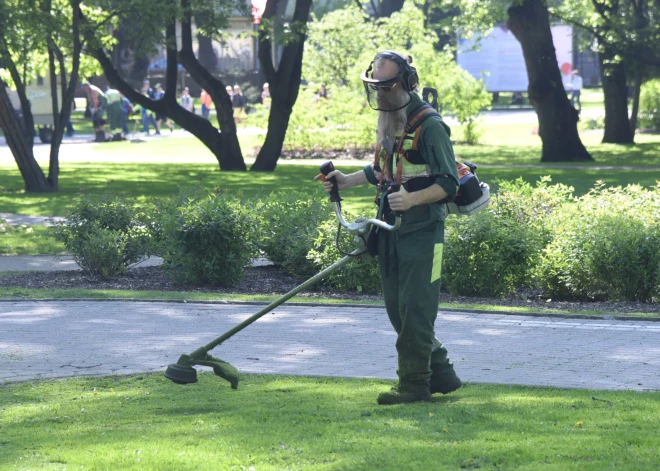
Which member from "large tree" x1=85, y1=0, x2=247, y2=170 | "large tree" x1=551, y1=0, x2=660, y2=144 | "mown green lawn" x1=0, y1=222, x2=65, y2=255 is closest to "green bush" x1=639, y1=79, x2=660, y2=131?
"large tree" x1=551, y1=0, x2=660, y2=144

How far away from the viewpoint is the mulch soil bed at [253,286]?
9.47 metres

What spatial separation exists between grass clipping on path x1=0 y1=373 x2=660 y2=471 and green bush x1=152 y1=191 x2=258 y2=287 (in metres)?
4.24

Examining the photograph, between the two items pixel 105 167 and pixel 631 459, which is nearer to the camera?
pixel 631 459

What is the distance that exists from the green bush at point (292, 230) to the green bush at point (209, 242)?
455mm

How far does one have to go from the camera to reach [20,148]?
19.2m

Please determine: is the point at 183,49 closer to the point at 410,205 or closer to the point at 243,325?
the point at 243,325

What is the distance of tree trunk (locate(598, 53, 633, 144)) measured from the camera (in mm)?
30828

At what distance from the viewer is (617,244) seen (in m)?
9.39

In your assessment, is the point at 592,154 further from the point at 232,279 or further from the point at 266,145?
the point at 232,279

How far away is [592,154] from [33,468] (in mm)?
25566

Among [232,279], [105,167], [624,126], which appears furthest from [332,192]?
[624,126]

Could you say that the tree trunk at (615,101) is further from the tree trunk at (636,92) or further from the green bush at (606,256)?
the green bush at (606,256)

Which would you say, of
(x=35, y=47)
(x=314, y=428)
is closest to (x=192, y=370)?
(x=314, y=428)

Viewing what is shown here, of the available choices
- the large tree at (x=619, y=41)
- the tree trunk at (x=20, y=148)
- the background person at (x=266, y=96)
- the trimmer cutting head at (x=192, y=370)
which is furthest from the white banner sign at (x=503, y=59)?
the trimmer cutting head at (x=192, y=370)
